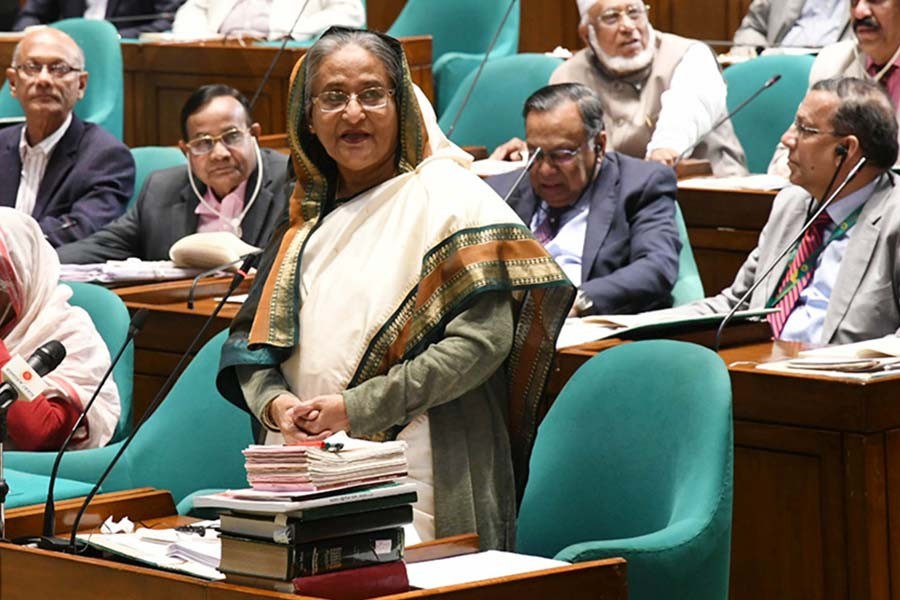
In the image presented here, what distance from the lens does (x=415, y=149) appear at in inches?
111

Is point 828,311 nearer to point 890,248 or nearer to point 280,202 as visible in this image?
point 890,248

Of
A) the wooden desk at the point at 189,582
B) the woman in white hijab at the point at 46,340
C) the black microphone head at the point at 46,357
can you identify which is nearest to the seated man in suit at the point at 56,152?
the woman in white hijab at the point at 46,340

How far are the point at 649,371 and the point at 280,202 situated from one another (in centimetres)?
238

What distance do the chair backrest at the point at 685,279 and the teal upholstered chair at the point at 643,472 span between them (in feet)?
4.91

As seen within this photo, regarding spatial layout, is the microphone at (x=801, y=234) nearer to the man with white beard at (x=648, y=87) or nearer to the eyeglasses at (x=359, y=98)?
the eyeglasses at (x=359, y=98)

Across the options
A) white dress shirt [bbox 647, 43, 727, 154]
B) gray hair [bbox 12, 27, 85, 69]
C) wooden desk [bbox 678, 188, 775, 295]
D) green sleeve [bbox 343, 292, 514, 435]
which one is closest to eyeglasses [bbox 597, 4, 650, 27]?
white dress shirt [bbox 647, 43, 727, 154]

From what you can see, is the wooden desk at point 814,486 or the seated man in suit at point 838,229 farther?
the seated man in suit at point 838,229

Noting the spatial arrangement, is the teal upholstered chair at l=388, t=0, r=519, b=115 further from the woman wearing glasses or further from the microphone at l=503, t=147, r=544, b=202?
the woman wearing glasses

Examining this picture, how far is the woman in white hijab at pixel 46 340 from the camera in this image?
353 cm

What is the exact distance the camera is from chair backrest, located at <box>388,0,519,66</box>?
284 inches

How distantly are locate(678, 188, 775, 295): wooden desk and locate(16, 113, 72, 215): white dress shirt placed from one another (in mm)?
1984

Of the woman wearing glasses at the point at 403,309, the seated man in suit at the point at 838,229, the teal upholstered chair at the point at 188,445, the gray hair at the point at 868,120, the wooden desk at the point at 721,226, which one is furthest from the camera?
the wooden desk at the point at 721,226

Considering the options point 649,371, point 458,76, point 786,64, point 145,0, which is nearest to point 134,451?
point 649,371

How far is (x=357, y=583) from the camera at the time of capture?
6.93 feet
